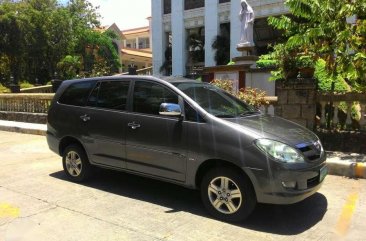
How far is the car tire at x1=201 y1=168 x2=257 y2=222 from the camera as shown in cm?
494

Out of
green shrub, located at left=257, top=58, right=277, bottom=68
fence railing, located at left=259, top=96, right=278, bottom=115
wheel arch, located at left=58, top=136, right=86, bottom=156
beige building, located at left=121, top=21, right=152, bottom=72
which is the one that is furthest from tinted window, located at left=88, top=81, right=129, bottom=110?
beige building, located at left=121, top=21, right=152, bottom=72

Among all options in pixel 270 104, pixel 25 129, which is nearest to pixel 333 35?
pixel 270 104

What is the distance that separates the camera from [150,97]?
6051 mm

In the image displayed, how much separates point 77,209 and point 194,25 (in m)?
27.0

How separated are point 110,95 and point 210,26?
24.2 meters

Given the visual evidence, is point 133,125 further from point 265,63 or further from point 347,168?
point 265,63

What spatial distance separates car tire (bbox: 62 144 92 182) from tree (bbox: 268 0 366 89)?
4.44m

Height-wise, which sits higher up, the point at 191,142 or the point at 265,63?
the point at 265,63

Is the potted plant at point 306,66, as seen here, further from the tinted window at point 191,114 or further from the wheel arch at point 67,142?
the wheel arch at point 67,142

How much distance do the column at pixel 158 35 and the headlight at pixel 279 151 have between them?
1124 inches

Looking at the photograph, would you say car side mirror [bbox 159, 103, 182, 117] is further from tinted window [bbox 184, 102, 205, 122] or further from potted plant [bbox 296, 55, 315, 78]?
potted plant [bbox 296, 55, 315, 78]

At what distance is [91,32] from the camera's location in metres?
34.8

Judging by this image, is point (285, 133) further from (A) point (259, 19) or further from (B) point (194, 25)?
(B) point (194, 25)

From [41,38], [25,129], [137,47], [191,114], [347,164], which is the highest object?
[137,47]
